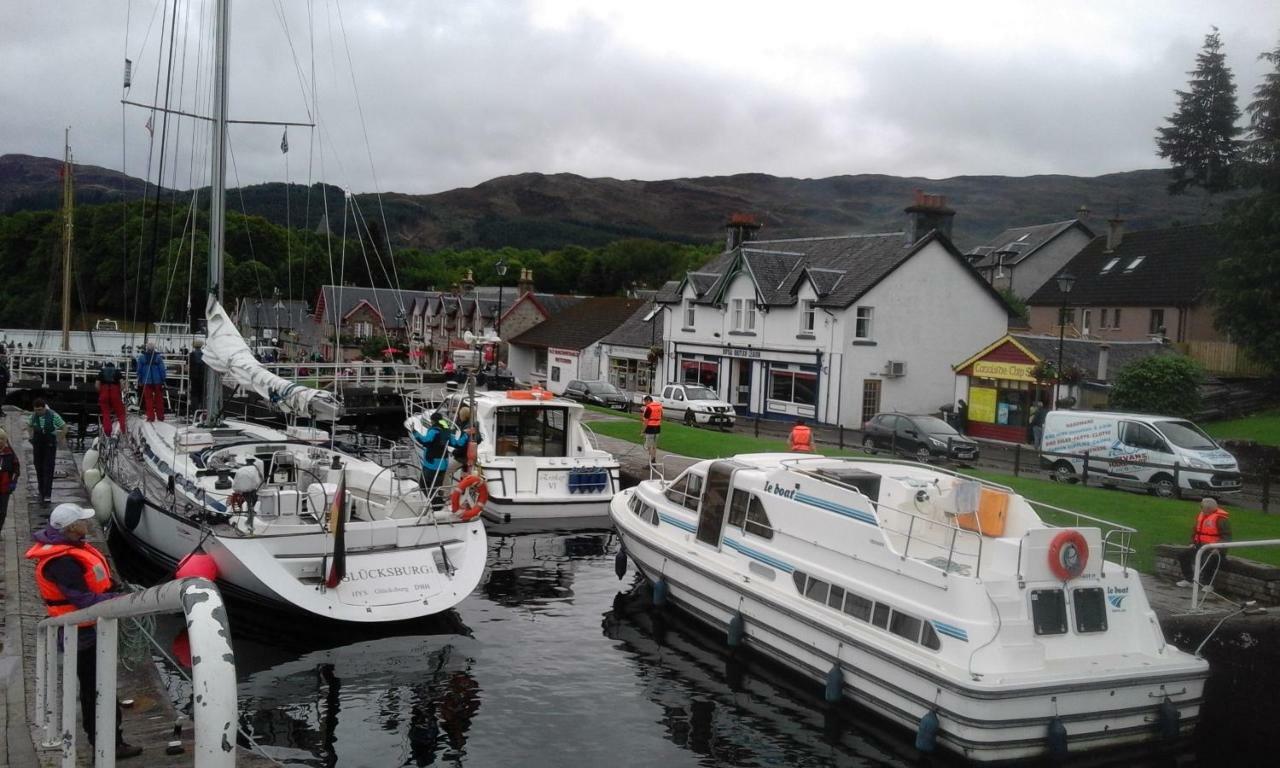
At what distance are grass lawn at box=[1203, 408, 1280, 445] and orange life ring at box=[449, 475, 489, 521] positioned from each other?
2693cm

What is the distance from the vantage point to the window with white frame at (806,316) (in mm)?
42625

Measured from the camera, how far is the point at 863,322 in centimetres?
4169

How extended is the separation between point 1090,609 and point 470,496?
797cm

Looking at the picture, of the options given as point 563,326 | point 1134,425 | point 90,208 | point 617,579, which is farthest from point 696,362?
point 90,208

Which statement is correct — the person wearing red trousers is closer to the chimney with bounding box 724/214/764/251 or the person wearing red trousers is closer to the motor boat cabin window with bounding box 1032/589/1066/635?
the motor boat cabin window with bounding box 1032/589/1066/635

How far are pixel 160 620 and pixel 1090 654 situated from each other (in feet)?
37.5

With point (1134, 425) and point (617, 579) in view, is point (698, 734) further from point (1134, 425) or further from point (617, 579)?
point (1134, 425)

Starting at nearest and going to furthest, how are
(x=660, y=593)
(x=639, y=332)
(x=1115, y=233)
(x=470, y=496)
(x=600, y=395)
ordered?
(x=470, y=496), (x=660, y=593), (x=600, y=395), (x=1115, y=233), (x=639, y=332)

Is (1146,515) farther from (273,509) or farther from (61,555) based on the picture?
(61,555)

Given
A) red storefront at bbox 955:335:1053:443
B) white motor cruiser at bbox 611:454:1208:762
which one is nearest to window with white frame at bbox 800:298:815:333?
red storefront at bbox 955:335:1053:443

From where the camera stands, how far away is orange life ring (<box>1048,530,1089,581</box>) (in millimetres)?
10719

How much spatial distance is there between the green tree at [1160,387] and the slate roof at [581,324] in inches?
1180

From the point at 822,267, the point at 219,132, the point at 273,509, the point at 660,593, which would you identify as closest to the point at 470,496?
the point at 273,509

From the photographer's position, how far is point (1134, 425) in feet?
81.7
